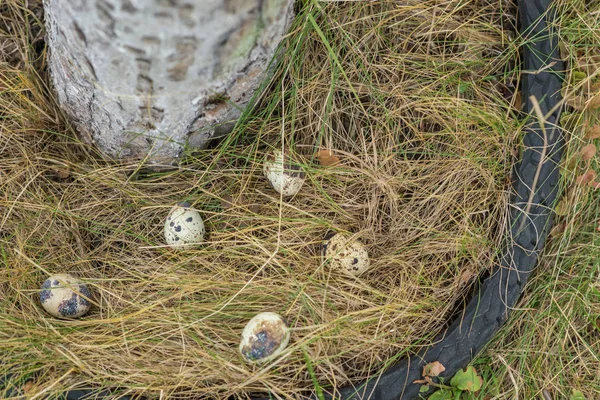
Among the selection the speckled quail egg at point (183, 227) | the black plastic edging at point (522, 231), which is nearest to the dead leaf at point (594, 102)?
the black plastic edging at point (522, 231)

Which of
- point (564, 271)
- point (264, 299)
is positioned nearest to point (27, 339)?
point (264, 299)

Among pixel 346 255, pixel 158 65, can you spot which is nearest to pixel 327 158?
pixel 346 255

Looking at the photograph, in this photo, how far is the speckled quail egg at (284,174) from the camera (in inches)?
82.4

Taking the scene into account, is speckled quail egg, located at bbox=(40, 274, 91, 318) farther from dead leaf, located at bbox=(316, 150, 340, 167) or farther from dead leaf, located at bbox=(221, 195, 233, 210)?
dead leaf, located at bbox=(316, 150, 340, 167)

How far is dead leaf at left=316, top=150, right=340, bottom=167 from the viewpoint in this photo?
220cm

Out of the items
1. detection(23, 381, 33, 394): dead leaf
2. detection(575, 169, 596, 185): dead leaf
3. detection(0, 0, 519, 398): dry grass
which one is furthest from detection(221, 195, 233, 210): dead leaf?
detection(575, 169, 596, 185): dead leaf

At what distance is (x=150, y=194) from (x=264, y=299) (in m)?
0.64

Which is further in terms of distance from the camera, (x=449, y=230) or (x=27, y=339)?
(x=449, y=230)

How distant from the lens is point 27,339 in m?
1.89

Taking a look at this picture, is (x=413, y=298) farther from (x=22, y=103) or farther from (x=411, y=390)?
(x=22, y=103)

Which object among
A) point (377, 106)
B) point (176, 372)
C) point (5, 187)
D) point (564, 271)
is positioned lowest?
point (564, 271)

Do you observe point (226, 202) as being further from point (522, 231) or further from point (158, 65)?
point (522, 231)

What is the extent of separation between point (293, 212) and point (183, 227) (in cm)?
43

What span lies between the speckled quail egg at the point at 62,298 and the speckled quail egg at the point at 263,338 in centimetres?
61
